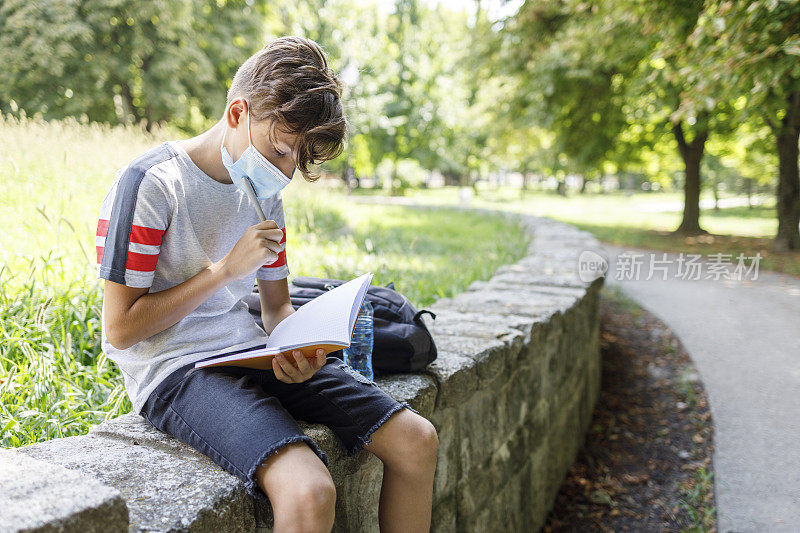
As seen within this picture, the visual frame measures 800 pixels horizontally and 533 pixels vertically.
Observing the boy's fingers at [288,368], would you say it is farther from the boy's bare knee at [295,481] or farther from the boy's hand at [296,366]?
the boy's bare knee at [295,481]

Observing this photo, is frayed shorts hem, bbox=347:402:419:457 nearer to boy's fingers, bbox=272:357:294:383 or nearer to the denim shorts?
the denim shorts

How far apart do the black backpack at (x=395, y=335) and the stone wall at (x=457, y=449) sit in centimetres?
6

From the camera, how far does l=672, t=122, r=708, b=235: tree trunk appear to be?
39.7ft

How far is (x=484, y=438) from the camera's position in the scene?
259 centimetres

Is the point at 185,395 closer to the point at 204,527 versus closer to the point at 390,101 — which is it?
the point at 204,527

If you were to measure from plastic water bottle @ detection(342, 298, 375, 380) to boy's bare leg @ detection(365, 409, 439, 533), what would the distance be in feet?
1.66

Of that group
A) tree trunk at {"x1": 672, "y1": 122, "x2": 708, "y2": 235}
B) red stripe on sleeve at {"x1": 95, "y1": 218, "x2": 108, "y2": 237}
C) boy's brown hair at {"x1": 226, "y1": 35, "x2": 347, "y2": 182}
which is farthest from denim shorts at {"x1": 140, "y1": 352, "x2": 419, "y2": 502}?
tree trunk at {"x1": 672, "y1": 122, "x2": 708, "y2": 235}

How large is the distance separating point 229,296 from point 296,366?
0.43 metres

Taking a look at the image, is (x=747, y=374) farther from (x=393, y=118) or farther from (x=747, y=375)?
(x=393, y=118)

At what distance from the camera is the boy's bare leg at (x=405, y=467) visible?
1614mm

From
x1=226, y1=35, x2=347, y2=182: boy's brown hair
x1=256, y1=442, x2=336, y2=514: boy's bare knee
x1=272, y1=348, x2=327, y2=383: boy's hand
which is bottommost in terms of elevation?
x1=256, y1=442, x2=336, y2=514: boy's bare knee

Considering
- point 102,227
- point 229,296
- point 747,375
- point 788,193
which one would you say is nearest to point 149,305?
point 102,227

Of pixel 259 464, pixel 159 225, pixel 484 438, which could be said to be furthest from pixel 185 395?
pixel 484 438

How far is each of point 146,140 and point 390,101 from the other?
17.2 m
